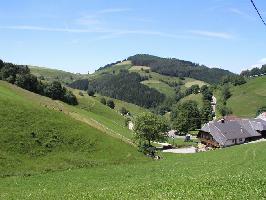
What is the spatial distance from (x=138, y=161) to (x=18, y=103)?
23.9 metres

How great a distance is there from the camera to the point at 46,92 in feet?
464

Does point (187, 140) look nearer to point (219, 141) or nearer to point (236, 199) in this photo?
point (219, 141)

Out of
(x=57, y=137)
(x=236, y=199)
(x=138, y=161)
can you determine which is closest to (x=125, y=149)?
(x=138, y=161)

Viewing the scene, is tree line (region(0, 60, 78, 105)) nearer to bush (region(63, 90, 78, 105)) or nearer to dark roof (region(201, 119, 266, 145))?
bush (region(63, 90, 78, 105))

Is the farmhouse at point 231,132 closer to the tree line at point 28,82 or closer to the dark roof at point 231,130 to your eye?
the dark roof at point 231,130

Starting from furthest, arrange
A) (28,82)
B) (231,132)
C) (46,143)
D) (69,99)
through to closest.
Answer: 1. (69,99)
2. (28,82)
3. (231,132)
4. (46,143)

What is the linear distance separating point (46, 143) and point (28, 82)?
246 feet

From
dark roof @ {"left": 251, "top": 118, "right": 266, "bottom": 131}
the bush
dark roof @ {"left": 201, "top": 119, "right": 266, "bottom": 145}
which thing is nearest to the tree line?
the bush

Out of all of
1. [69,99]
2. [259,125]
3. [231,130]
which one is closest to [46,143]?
[231,130]

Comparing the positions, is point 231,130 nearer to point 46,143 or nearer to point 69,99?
point 69,99

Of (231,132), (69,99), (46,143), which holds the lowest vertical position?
(231,132)

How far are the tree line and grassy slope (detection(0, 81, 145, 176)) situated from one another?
55.8 metres

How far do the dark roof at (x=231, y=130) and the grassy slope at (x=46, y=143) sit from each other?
4970cm

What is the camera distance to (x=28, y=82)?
135 meters
